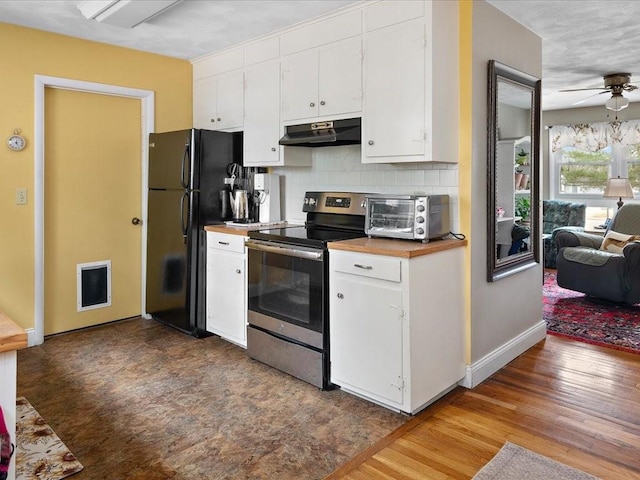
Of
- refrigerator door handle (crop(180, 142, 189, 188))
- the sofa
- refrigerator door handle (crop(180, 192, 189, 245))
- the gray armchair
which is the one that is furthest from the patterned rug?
the sofa

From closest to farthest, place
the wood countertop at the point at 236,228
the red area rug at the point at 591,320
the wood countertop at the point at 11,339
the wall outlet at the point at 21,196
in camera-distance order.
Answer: the wood countertop at the point at 11,339, the wood countertop at the point at 236,228, the wall outlet at the point at 21,196, the red area rug at the point at 591,320

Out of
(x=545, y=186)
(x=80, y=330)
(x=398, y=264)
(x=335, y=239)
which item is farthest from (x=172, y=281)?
(x=545, y=186)

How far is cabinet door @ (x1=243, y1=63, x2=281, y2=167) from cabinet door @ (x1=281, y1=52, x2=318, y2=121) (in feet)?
0.30

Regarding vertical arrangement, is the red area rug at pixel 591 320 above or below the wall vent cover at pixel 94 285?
below

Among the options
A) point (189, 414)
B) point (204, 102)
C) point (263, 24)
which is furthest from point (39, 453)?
point (204, 102)

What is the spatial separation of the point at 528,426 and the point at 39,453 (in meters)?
2.39

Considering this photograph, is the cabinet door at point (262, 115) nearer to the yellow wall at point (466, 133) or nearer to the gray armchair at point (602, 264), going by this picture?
the yellow wall at point (466, 133)

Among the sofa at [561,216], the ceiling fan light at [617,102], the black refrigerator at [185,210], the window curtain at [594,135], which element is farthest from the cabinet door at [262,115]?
the window curtain at [594,135]

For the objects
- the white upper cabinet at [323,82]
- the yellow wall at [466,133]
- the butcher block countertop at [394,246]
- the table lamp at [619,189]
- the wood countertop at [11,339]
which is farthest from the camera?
the table lamp at [619,189]

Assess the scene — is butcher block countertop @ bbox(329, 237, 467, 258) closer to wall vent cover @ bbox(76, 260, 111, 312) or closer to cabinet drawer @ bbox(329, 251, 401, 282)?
cabinet drawer @ bbox(329, 251, 401, 282)

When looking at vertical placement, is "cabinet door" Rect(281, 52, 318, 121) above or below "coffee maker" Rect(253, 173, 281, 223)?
above

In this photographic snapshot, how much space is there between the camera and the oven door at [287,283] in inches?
115

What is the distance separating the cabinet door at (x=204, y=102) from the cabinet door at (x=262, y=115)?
0.52 m

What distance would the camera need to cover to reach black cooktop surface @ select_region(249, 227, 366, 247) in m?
2.95
